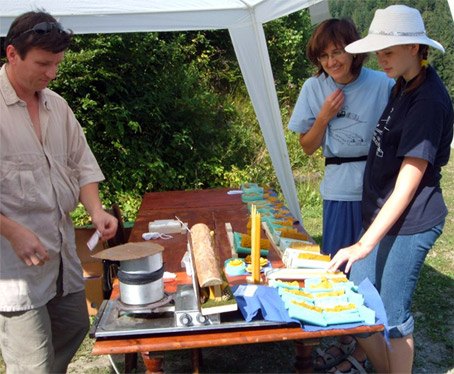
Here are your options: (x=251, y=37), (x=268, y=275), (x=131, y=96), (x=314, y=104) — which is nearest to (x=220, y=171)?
(x=131, y=96)

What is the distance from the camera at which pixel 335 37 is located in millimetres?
2623

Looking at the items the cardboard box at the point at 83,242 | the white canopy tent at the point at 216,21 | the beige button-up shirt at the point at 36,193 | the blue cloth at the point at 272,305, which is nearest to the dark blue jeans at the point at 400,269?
the blue cloth at the point at 272,305

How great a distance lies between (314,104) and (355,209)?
2.10ft

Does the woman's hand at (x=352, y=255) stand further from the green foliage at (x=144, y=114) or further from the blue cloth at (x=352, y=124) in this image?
the green foliage at (x=144, y=114)

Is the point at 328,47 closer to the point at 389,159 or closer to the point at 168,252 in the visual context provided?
the point at 389,159

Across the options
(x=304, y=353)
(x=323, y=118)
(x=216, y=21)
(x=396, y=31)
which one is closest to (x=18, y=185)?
(x=304, y=353)

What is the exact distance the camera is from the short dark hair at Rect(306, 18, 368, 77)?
8.61ft

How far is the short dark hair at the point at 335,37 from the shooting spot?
2.62 metres

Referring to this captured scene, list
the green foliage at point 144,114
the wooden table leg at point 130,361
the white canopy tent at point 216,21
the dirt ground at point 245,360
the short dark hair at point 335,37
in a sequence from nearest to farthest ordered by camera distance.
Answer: the short dark hair at point 335,37 < the wooden table leg at point 130,361 < the dirt ground at point 245,360 < the white canopy tent at point 216,21 < the green foliage at point 144,114

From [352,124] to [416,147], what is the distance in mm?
763

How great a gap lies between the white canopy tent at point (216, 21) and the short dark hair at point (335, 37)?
Result: 1.16m

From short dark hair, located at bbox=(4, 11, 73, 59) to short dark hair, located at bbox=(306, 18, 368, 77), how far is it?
4.41 ft

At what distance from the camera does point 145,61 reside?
6734 mm

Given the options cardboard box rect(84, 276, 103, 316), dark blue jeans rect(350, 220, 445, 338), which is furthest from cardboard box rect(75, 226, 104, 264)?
dark blue jeans rect(350, 220, 445, 338)
